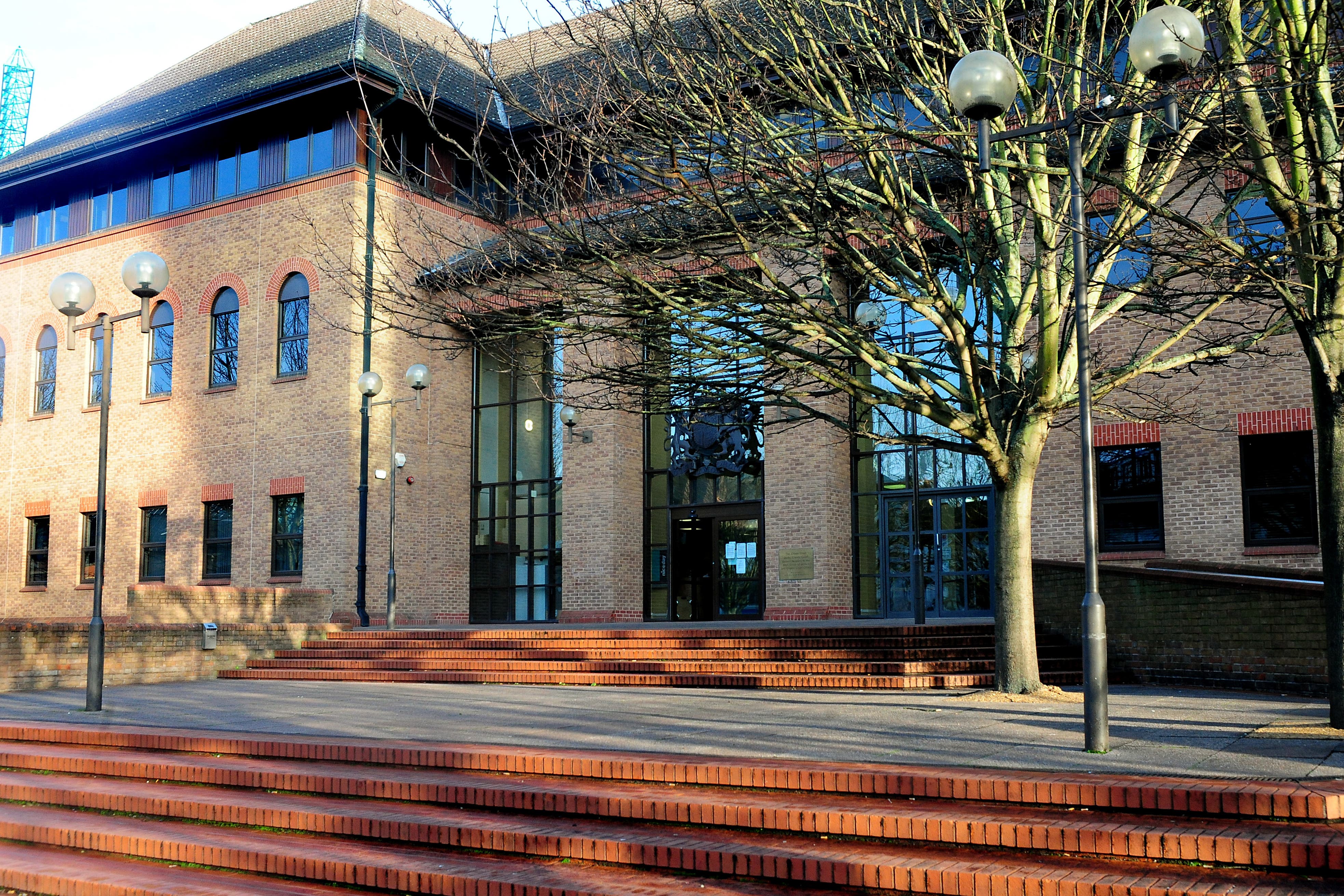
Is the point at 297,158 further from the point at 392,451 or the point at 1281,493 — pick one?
the point at 1281,493

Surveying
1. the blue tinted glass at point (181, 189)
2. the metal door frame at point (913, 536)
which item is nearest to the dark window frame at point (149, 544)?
the blue tinted glass at point (181, 189)

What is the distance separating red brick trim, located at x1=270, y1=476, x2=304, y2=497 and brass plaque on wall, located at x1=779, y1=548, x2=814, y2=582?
10135 mm

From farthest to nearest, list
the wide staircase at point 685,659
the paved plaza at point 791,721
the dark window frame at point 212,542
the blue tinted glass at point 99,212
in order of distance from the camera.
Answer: the blue tinted glass at point 99,212
the dark window frame at point 212,542
the wide staircase at point 685,659
the paved plaza at point 791,721

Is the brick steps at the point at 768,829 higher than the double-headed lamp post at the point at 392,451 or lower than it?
lower

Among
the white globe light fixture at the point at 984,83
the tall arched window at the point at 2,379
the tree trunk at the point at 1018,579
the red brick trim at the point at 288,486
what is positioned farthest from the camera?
the tall arched window at the point at 2,379

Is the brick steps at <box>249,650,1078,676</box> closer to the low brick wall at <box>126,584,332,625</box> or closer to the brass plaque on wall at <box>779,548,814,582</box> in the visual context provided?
the low brick wall at <box>126,584,332,625</box>

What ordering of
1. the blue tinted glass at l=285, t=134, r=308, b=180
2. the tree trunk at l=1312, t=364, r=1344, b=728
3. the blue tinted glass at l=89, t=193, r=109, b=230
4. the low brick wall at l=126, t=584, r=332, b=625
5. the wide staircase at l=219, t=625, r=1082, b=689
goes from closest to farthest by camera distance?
the tree trunk at l=1312, t=364, r=1344, b=728, the wide staircase at l=219, t=625, r=1082, b=689, the low brick wall at l=126, t=584, r=332, b=625, the blue tinted glass at l=285, t=134, r=308, b=180, the blue tinted glass at l=89, t=193, r=109, b=230

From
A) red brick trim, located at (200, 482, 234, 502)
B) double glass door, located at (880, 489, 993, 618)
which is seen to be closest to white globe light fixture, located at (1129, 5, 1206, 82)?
double glass door, located at (880, 489, 993, 618)

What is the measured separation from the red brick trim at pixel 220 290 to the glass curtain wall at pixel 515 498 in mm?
5282

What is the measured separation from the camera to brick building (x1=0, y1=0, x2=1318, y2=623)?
72.6 feet

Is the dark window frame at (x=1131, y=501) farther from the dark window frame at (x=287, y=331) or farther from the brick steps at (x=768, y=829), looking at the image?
the dark window frame at (x=287, y=331)

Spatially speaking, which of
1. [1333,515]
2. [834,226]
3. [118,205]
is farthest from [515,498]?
[1333,515]

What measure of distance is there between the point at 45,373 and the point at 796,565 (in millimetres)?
20250

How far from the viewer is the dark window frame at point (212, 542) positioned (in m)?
25.8
